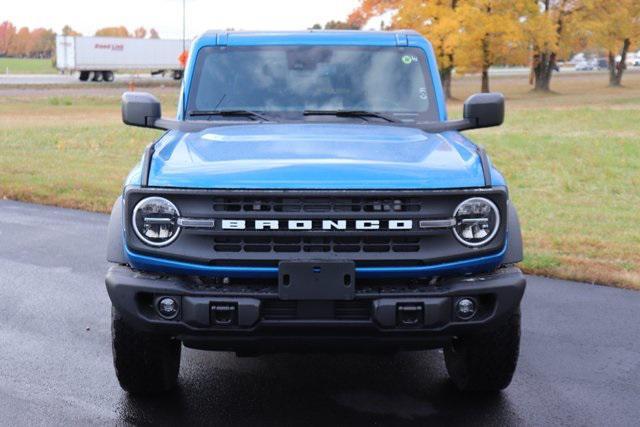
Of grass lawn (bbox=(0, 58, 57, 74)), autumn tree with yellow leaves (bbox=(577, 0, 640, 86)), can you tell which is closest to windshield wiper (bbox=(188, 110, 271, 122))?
autumn tree with yellow leaves (bbox=(577, 0, 640, 86))

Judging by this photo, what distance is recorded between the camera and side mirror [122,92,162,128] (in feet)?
17.5

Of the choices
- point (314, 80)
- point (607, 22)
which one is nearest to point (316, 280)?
point (314, 80)

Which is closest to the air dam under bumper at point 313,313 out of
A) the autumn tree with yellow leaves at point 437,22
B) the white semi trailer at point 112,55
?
the autumn tree with yellow leaves at point 437,22

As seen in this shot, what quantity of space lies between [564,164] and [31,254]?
10.1 m

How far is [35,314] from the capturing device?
21.8ft

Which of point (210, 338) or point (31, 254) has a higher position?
point (210, 338)

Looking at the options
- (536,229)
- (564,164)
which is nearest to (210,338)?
(536,229)

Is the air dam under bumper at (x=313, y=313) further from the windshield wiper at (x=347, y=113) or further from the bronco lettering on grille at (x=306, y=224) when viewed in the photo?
the windshield wiper at (x=347, y=113)

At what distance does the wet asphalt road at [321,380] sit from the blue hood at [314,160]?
1209 millimetres

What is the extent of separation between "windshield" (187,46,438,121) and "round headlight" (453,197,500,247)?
4.53 feet

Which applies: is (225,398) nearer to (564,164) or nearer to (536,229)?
(536,229)

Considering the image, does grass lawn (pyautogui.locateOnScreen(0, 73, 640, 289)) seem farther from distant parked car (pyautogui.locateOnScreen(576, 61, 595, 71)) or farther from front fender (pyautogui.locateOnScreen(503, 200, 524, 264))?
distant parked car (pyautogui.locateOnScreen(576, 61, 595, 71))

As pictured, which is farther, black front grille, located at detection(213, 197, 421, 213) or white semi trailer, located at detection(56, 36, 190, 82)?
white semi trailer, located at detection(56, 36, 190, 82)

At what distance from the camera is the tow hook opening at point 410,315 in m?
4.06
